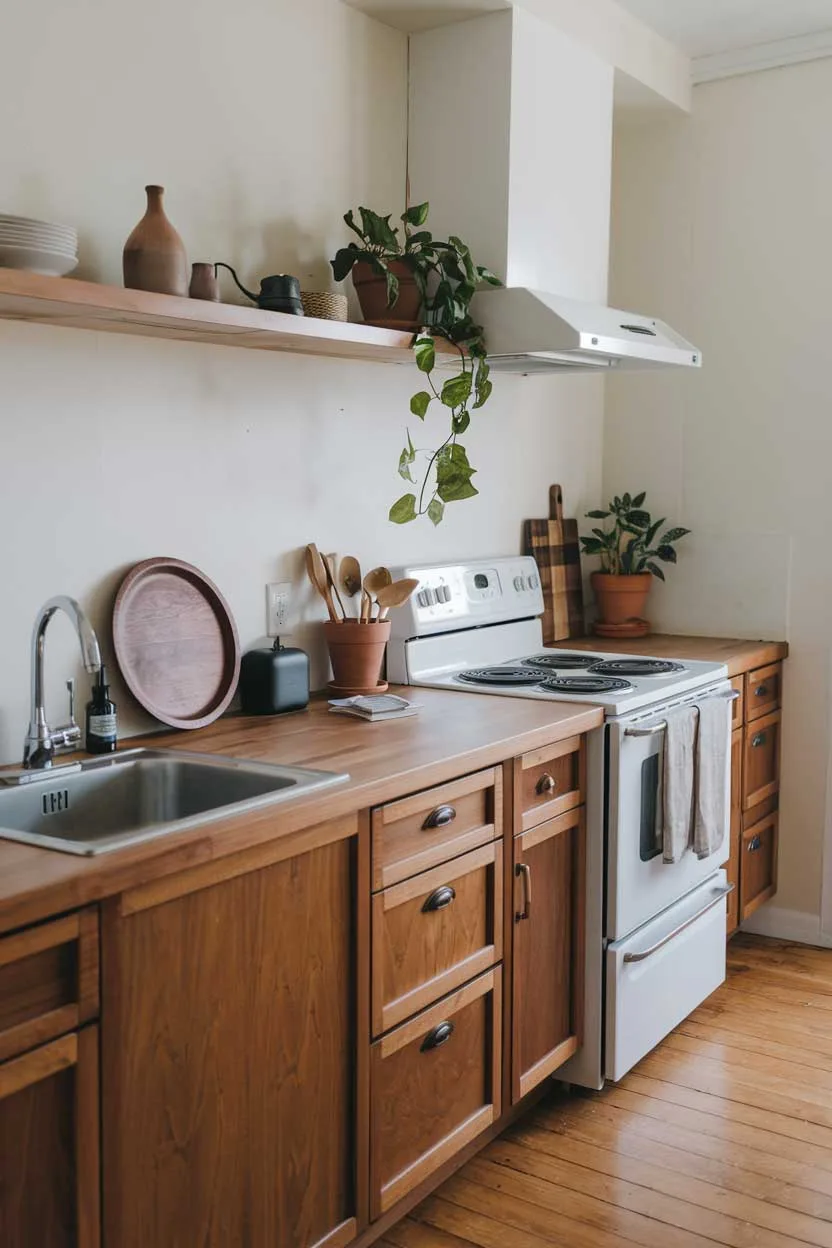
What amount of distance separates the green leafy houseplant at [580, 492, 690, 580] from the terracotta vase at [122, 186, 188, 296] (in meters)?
1.97

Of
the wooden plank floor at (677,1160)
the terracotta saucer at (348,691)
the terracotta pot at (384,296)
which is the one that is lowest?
the wooden plank floor at (677,1160)

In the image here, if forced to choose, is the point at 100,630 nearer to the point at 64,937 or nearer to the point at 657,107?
the point at 64,937

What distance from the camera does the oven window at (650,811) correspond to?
2.73 metres

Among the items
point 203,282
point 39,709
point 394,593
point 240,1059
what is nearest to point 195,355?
point 203,282

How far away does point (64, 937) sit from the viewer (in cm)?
141

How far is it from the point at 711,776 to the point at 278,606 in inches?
45.5

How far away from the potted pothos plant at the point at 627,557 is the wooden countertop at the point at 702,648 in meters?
0.11

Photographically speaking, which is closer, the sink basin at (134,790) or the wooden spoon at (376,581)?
the sink basin at (134,790)

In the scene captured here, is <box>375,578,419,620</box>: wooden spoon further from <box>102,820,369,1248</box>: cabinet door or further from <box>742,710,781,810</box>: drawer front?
<box>742,710,781,810</box>: drawer front

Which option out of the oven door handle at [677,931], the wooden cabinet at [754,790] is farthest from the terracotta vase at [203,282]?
the wooden cabinet at [754,790]

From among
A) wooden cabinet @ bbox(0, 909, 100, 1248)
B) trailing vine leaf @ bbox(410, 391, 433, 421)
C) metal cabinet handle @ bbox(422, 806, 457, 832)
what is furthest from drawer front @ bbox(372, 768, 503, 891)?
trailing vine leaf @ bbox(410, 391, 433, 421)

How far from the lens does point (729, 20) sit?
11.0 feet

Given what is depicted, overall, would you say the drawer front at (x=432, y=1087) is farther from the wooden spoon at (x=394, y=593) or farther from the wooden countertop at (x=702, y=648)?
the wooden countertop at (x=702, y=648)

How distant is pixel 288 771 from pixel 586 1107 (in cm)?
124
